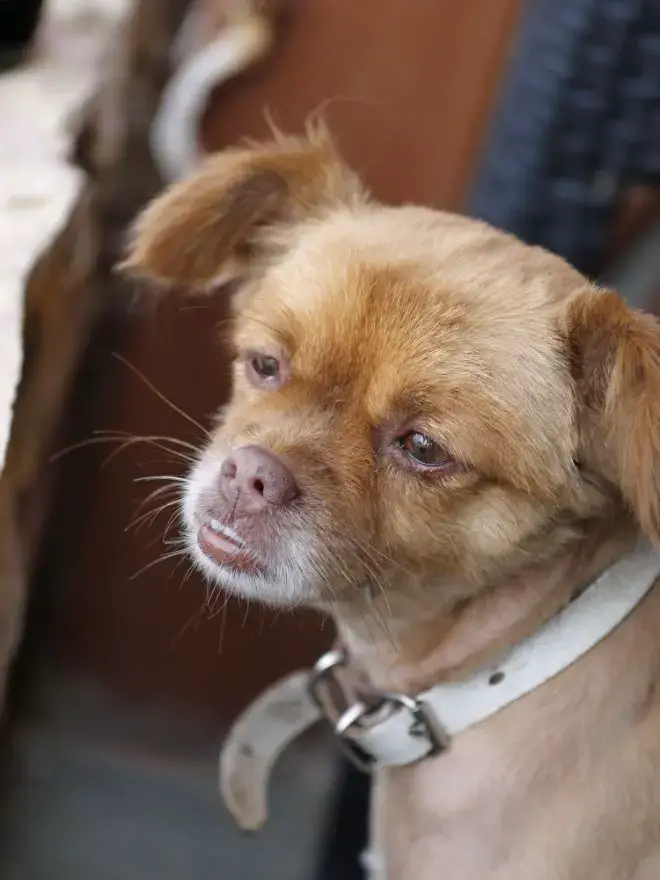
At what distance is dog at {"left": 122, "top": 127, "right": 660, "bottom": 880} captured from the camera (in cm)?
69

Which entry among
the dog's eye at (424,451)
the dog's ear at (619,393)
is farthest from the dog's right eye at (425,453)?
the dog's ear at (619,393)

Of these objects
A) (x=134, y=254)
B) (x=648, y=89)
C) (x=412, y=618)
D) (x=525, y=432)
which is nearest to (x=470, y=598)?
(x=412, y=618)

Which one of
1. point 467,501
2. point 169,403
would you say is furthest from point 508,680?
point 169,403

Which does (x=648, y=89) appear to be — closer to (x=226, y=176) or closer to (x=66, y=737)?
(x=226, y=176)

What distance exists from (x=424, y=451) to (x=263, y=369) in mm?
158

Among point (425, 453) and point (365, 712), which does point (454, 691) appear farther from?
point (425, 453)

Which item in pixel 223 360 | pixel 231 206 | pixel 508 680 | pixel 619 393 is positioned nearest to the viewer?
pixel 619 393

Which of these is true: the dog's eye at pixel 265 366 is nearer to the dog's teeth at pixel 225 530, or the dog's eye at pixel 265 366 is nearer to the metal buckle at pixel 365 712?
the dog's teeth at pixel 225 530

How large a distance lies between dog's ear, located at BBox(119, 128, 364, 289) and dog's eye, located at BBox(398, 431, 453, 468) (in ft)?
0.91

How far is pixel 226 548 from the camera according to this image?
711 mm

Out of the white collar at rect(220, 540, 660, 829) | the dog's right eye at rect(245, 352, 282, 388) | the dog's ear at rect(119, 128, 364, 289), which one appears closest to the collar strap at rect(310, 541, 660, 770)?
the white collar at rect(220, 540, 660, 829)

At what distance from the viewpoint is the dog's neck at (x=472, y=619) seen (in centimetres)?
76

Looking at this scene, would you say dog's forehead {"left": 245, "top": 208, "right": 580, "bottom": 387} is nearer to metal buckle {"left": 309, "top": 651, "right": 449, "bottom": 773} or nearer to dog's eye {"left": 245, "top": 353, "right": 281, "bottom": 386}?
dog's eye {"left": 245, "top": 353, "right": 281, "bottom": 386}

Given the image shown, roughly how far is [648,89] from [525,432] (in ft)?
1.67
